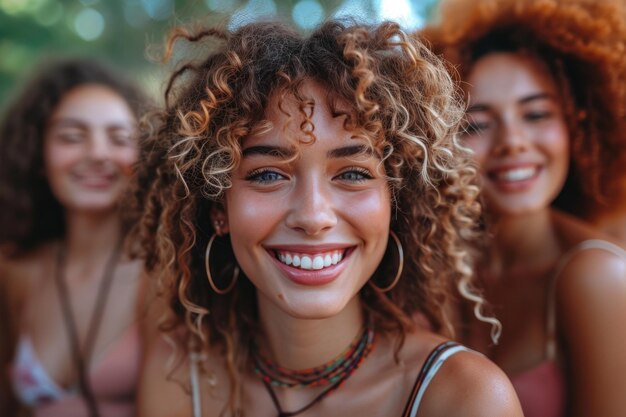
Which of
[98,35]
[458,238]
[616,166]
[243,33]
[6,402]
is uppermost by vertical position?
[98,35]

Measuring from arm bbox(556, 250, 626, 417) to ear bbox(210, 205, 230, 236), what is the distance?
1388 mm

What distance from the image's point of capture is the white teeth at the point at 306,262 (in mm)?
1896

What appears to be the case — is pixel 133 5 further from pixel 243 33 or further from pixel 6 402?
pixel 243 33

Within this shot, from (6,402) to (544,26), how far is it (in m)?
3.24

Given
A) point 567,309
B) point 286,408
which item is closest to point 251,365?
point 286,408

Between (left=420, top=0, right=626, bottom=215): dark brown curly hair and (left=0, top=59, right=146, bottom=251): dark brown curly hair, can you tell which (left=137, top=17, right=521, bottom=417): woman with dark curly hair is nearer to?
(left=420, top=0, right=626, bottom=215): dark brown curly hair

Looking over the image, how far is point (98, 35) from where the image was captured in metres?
8.43

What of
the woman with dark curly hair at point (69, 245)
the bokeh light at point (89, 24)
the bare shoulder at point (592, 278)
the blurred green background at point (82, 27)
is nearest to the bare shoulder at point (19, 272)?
the woman with dark curly hair at point (69, 245)

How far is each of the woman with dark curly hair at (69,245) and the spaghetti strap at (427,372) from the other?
1.46 meters

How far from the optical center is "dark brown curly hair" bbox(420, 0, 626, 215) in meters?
2.81

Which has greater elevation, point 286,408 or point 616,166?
point 616,166

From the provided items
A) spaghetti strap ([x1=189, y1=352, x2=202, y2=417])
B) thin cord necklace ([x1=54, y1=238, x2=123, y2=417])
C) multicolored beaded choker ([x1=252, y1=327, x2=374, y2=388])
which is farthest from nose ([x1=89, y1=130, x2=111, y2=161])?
multicolored beaded choker ([x1=252, y1=327, x2=374, y2=388])

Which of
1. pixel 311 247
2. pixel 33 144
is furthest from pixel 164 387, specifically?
pixel 33 144

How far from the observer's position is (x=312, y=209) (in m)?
1.82
